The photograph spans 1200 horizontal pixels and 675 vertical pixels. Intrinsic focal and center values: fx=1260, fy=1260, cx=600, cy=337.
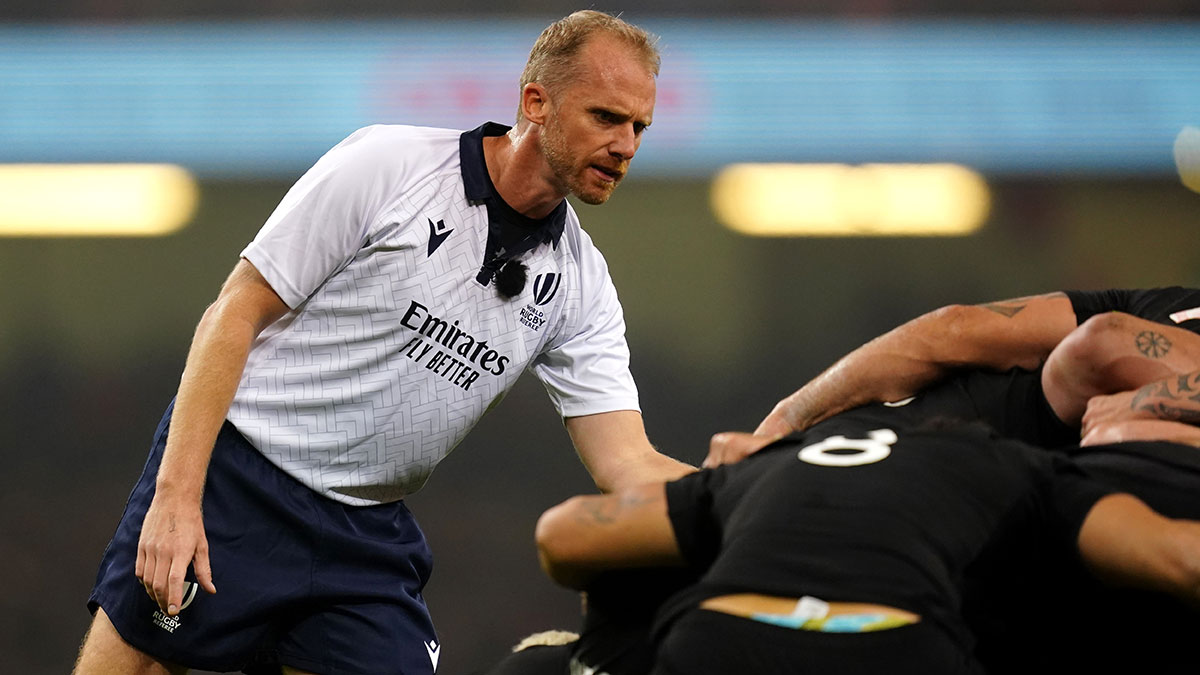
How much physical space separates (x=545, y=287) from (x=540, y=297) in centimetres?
2

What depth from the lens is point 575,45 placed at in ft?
7.41

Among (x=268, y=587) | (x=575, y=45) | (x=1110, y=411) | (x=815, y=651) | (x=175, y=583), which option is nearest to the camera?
(x=815, y=651)

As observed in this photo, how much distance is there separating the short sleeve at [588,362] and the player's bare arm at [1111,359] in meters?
0.75

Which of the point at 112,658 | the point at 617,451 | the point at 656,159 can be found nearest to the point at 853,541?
the point at 617,451

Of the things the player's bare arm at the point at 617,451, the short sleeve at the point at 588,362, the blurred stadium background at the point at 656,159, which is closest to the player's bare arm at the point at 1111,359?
the player's bare arm at the point at 617,451

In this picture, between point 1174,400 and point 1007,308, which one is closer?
point 1174,400

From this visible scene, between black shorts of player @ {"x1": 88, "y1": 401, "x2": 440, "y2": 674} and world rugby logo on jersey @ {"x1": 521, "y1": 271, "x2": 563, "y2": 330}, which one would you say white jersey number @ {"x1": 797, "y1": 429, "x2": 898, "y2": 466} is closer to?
world rugby logo on jersey @ {"x1": 521, "y1": 271, "x2": 563, "y2": 330}

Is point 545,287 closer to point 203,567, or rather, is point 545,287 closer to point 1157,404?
point 203,567

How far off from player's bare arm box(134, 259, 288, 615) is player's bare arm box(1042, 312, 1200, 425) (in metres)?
1.27

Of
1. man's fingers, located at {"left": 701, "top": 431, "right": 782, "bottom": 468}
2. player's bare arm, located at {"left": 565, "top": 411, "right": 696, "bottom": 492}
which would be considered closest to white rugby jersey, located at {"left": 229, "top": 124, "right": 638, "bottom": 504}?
player's bare arm, located at {"left": 565, "top": 411, "right": 696, "bottom": 492}

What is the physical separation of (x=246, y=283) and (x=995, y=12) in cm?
342

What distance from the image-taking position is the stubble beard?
215cm

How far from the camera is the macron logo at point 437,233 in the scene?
6.95 ft

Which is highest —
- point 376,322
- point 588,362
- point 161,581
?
point 376,322
